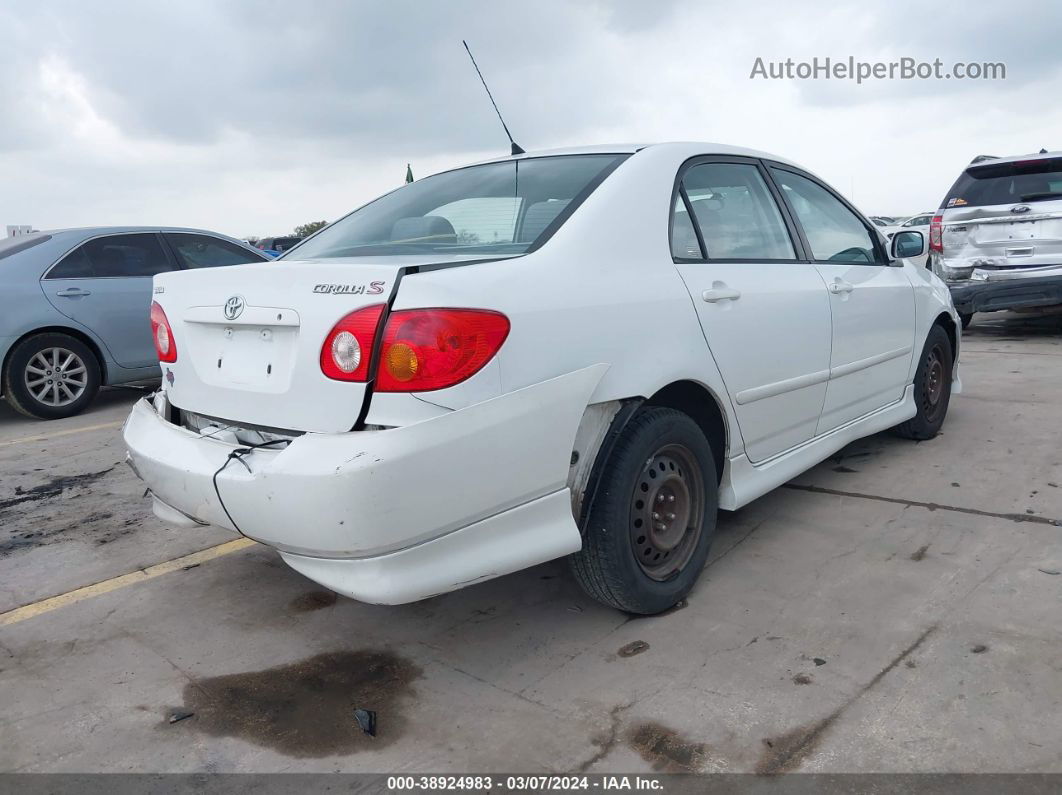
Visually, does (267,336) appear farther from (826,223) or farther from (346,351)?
(826,223)

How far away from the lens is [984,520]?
3.63 meters

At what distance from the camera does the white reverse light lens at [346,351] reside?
7.27 feet

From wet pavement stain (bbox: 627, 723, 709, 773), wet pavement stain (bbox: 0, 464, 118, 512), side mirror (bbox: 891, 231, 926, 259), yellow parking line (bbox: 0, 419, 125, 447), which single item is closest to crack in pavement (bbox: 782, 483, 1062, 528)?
side mirror (bbox: 891, 231, 926, 259)

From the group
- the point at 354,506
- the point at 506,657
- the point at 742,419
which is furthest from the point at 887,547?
the point at 354,506

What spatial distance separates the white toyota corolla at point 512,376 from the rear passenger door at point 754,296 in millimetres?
11

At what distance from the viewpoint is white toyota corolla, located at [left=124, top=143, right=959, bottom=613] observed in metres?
2.20

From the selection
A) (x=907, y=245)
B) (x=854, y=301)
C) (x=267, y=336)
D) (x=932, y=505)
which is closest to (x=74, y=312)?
(x=267, y=336)

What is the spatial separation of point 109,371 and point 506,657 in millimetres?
5388

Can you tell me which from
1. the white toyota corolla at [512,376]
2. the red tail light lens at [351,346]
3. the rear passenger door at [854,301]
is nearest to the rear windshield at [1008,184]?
the rear passenger door at [854,301]

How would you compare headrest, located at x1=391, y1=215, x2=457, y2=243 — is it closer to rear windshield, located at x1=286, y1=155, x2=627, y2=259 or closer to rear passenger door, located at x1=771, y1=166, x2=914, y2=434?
rear windshield, located at x1=286, y1=155, x2=627, y2=259

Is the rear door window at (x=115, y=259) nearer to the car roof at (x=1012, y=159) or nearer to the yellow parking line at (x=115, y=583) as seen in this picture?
the yellow parking line at (x=115, y=583)

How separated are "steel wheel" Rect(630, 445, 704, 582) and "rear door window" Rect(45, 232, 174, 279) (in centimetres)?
566

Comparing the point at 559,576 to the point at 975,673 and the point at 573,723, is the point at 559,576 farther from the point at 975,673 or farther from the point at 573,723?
the point at 975,673

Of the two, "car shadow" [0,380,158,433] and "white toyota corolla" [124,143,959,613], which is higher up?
"white toyota corolla" [124,143,959,613]
